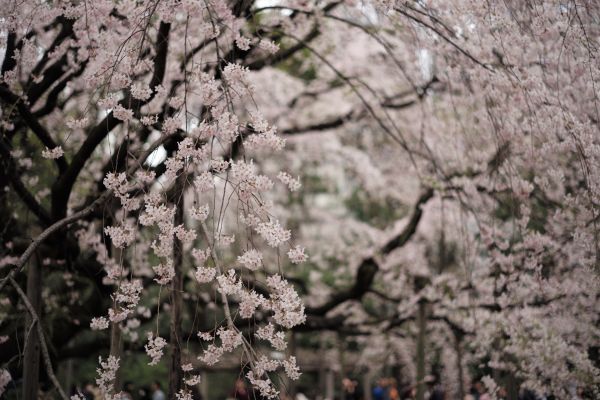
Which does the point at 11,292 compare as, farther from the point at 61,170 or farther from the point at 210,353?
the point at 210,353

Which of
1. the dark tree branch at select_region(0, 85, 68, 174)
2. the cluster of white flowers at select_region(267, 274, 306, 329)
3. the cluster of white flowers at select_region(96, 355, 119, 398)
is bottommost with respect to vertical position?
the cluster of white flowers at select_region(96, 355, 119, 398)

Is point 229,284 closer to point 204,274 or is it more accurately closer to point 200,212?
point 204,274

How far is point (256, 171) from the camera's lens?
5.96 m

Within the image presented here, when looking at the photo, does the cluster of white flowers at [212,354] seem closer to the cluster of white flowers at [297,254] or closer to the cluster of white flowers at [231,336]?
the cluster of white flowers at [231,336]

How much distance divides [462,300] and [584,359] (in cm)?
306

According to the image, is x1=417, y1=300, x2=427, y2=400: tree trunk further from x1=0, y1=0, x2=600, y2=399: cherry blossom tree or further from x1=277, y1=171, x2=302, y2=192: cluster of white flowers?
x1=277, y1=171, x2=302, y2=192: cluster of white flowers

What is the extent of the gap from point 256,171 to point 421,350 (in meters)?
3.70

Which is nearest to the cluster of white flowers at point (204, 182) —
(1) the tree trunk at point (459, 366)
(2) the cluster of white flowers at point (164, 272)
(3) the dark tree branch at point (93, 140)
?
(2) the cluster of white flowers at point (164, 272)

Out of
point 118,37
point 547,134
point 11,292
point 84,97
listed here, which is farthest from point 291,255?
point 84,97

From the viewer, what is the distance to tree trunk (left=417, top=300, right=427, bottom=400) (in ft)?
24.4

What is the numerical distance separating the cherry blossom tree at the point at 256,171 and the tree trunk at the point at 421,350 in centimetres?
3

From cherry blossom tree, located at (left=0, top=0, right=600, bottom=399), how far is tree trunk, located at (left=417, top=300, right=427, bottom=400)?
3cm

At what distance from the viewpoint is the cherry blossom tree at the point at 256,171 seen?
121 inches

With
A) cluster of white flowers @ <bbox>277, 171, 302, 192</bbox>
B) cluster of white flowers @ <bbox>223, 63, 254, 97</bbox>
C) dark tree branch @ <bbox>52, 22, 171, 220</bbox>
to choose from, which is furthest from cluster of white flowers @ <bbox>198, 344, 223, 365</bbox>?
dark tree branch @ <bbox>52, 22, 171, 220</bbox>
